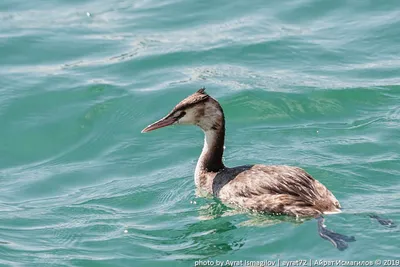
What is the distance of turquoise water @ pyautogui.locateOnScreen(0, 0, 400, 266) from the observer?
30.9ft

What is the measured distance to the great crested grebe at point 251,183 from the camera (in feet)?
31.2

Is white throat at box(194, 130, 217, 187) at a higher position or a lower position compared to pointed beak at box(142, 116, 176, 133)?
lower

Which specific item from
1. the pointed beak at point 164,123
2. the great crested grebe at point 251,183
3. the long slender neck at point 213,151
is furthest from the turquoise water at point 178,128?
the pointed beak at point 164,123

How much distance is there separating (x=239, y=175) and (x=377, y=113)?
289 centimetres

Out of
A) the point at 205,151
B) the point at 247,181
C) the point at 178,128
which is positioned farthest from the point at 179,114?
the point at 178,128

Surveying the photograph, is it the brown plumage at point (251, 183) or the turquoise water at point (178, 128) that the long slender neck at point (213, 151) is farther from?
the turquoise water at point (178, 128)

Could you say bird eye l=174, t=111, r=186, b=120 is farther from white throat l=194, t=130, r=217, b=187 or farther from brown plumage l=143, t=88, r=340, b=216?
white throat l=194, t=130, r=217, b=187

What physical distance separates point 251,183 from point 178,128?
2.67 meters

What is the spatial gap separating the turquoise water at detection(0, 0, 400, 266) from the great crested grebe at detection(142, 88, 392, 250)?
162 mm

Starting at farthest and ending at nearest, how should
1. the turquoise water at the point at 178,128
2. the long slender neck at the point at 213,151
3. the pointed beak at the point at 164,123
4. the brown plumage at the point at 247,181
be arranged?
the long slender neck at the point at 213,151, the pointed beak at the point at 164,123, the brown plumage at the point at 247,181, the turquoise water at the point at 178,128

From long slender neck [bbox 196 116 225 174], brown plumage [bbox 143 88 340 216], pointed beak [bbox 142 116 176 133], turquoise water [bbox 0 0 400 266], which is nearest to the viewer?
turquoise water [bbox 0 0 400 266]

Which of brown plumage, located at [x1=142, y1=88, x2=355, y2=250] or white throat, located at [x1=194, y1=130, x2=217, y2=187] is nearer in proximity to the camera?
brown plumage, located at [x1=142, y1=88, x2=355, y2=250]

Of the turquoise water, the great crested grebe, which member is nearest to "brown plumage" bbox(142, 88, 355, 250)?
the great crested grebe

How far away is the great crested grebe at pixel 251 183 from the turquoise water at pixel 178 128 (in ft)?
0.53
